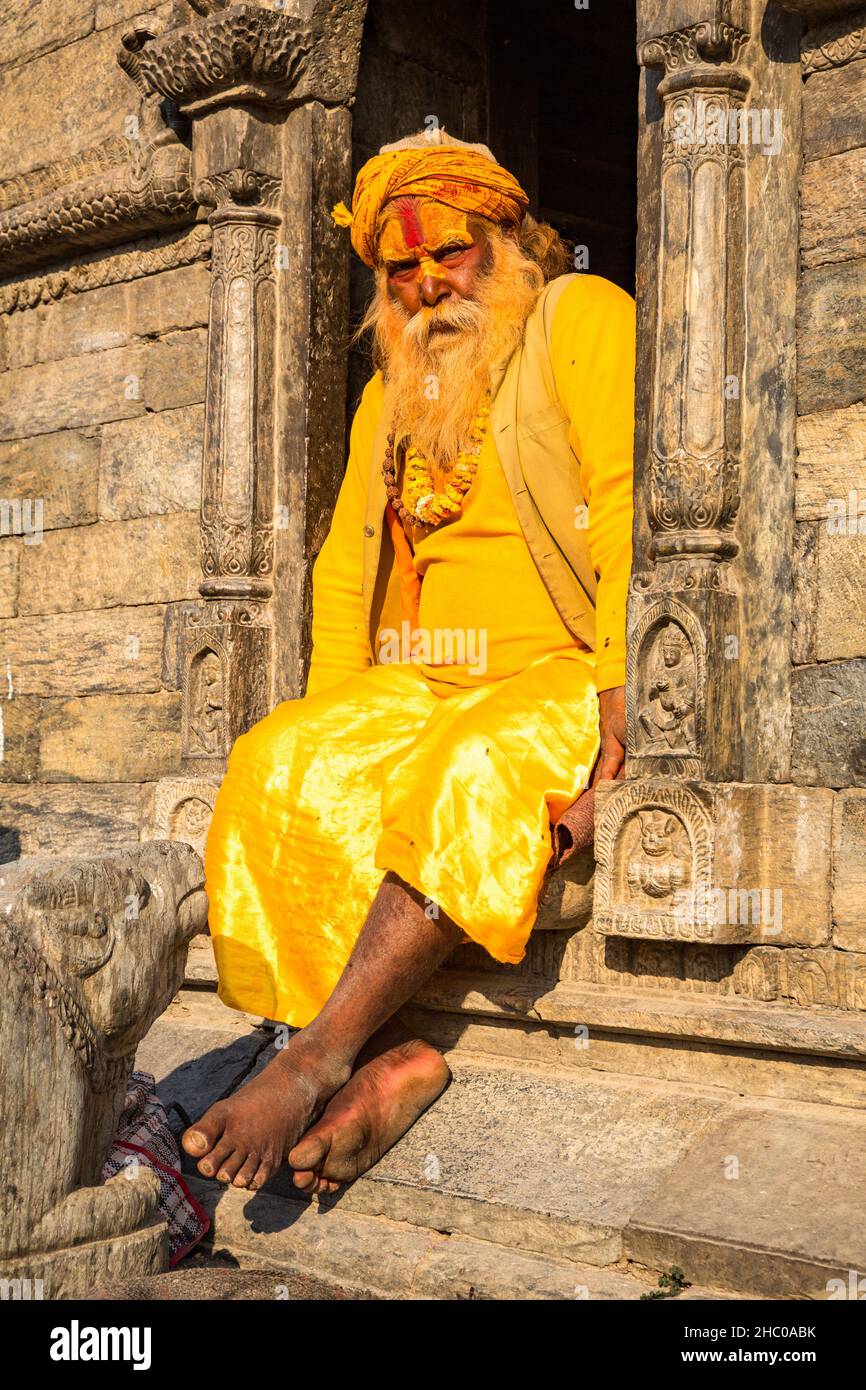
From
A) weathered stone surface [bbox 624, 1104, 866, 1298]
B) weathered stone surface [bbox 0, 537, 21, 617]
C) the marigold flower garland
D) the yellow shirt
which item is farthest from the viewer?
weathered stone surface [bbox 0, 537, 21, 617]

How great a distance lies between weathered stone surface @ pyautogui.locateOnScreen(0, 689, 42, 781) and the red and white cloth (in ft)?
7.86

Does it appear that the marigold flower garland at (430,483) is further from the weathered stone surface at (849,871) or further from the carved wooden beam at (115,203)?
the carved wooden beam at (115,203)

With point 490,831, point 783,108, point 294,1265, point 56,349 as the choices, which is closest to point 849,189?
point 783,108

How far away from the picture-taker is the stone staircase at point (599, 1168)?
10.5 feet

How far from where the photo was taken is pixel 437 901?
379 centimetres

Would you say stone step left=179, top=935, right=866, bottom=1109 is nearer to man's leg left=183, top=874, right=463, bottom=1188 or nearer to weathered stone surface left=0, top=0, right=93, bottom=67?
man's leg left=183, top=874, right=463, bottom=1188

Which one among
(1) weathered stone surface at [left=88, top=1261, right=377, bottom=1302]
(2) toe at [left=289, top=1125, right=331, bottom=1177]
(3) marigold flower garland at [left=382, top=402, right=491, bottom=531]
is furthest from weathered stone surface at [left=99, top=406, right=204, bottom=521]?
(1) weathered stone surface at [left=88, top=1261, right=377, bottom=1302]

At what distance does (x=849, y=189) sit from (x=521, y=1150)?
2.21 meters

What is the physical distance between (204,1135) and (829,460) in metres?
1.96

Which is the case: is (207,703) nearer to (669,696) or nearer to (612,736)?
(612,736)

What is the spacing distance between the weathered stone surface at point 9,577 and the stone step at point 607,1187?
2.84m

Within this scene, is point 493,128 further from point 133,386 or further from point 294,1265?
point 294,1265

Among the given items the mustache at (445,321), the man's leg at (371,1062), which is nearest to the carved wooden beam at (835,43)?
the mustache at (445,321)

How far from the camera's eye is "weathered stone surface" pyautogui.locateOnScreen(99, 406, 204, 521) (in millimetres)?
5633
